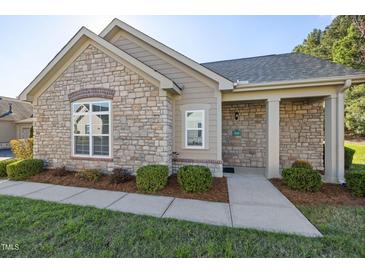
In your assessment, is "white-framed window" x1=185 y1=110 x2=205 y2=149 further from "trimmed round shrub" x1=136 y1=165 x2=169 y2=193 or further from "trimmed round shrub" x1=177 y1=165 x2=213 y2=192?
"trimmed round shrub" x1=136 y1=165 x2=169 y2=193

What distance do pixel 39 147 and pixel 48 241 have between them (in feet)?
21.9

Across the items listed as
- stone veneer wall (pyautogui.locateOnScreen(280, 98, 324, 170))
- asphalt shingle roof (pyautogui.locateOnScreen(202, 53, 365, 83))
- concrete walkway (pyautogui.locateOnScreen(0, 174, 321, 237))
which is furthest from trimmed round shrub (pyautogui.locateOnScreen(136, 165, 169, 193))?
stone veneer wall (pyautogui.locateOnScreen(280, 98, 324, 170))

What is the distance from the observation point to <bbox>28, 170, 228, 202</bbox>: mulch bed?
5367mm

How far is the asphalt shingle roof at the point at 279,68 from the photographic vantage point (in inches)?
267

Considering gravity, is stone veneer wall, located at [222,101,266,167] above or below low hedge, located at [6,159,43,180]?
above

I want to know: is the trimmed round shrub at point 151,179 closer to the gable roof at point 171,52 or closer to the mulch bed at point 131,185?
Answer: the mulch bed at point 131,185

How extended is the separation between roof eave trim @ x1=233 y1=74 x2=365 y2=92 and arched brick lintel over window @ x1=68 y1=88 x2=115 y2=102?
493 centimetres

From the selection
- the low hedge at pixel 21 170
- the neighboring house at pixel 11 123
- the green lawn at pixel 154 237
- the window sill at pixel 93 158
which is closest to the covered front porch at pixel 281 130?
the green lawn at pixel 154 237

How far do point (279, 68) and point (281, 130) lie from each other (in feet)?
9.52

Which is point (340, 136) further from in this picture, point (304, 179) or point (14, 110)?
point (14, 110)

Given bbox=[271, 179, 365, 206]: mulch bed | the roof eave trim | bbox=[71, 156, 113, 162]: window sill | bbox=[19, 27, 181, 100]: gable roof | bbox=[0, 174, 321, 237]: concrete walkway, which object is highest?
bbox=[19, 27, 181, 100]: gable roof

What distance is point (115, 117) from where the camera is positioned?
23.5 feet

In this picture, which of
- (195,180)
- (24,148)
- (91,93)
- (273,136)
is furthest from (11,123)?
(273,136)

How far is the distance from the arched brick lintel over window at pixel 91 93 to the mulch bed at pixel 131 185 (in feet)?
10.2
